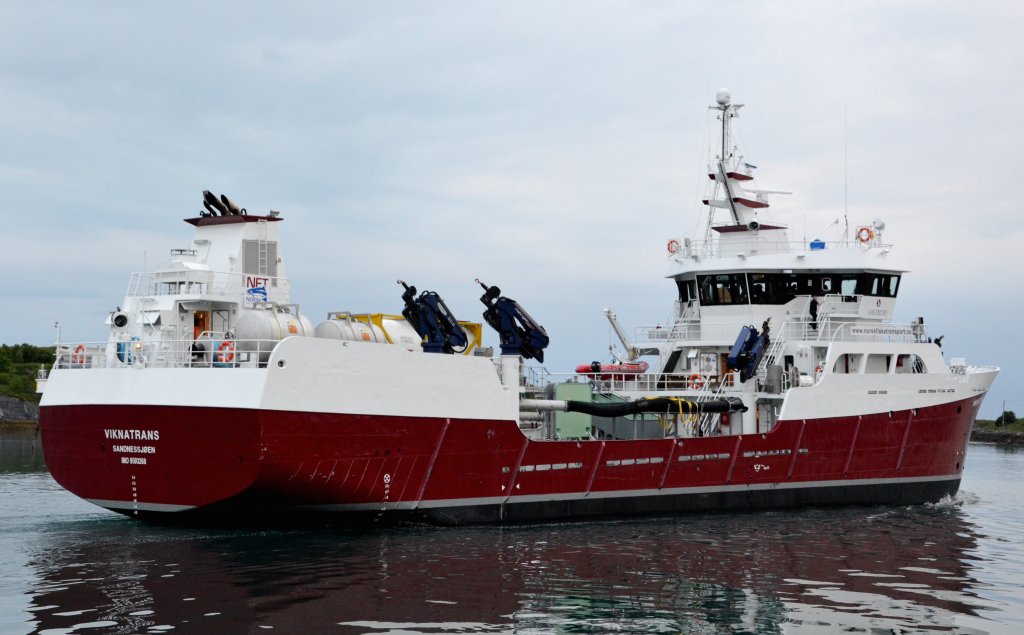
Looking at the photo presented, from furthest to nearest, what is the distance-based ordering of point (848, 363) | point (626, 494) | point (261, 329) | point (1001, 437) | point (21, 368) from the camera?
point (1001, 437) → point (21, 368) → point (848, 363) → point (626, 494) → point (261, 329)

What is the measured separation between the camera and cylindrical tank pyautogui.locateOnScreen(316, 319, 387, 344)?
68.6 ft

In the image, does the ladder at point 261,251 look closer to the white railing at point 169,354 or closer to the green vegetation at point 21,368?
the white railing at point 169,354

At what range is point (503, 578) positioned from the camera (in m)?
16.5

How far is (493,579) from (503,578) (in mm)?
182

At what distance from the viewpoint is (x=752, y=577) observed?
57.3 feet

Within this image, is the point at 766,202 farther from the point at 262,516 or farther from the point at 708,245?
the point at 262,516

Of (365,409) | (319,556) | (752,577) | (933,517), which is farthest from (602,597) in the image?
(933,517)

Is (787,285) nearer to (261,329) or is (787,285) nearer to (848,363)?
(848,363)

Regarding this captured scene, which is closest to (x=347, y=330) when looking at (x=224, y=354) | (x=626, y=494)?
(x=224, y=354)

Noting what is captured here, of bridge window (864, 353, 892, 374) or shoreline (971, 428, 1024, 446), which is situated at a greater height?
A: bridge window (864, 353, 892, 374)

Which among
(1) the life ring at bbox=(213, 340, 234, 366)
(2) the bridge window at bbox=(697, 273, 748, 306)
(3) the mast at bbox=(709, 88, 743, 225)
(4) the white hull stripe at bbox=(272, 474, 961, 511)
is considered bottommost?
(4) the white hull stripe at bbox=(272, 474, 961, 511)

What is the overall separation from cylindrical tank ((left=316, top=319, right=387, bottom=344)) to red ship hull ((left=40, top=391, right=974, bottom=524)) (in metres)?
1.85

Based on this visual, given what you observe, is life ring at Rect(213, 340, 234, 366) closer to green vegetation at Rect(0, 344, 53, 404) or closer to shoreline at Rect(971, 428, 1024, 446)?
green vegetation at Rect(0, 344, 53, 404)

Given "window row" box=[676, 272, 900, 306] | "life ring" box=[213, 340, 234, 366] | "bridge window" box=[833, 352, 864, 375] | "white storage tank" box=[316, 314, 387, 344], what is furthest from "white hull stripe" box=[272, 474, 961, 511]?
"window row" box=[676, 272, 900, 306]
